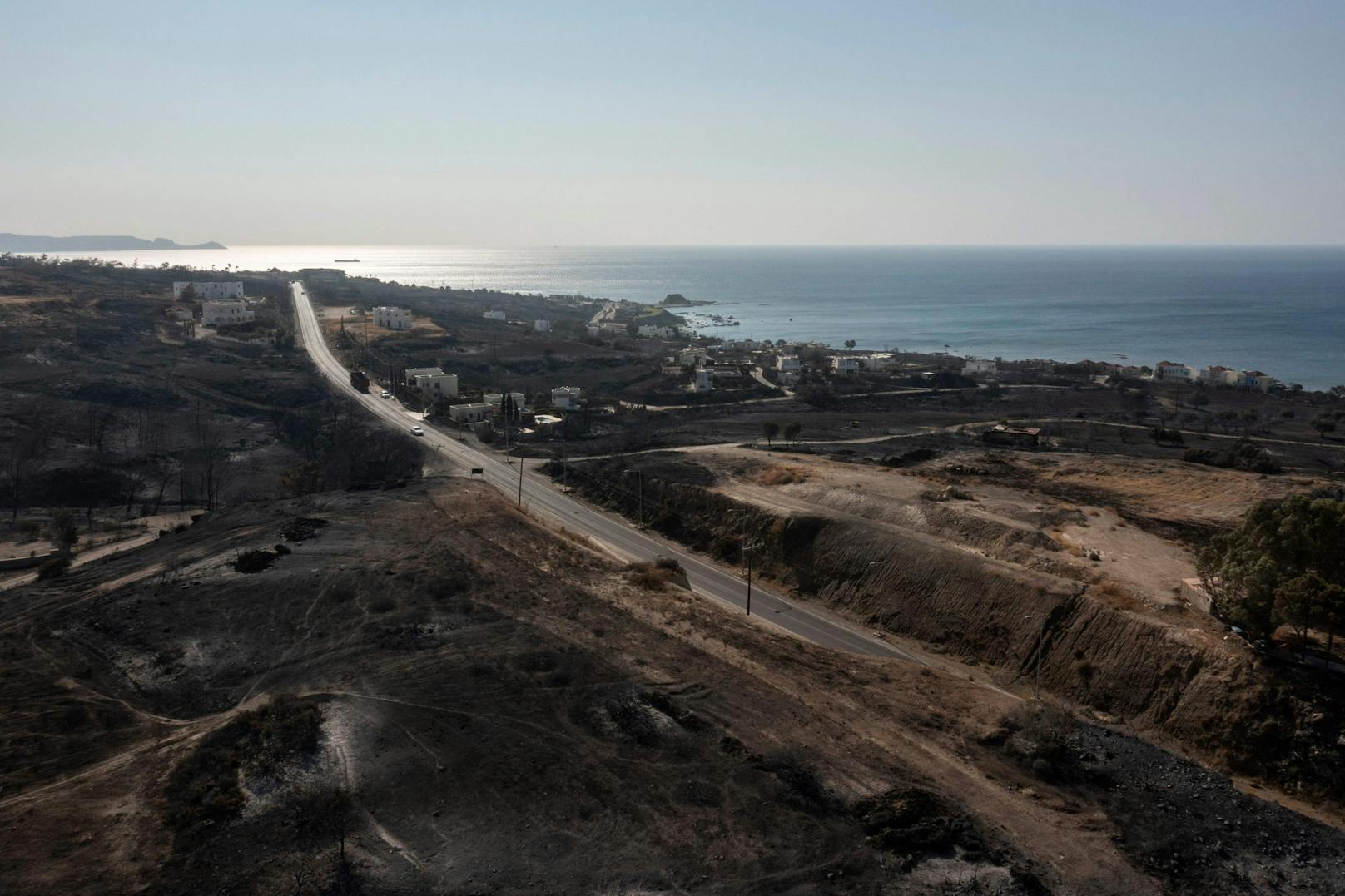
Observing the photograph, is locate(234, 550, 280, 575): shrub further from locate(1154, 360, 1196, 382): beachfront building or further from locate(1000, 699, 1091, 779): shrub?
locate(1154, 360, 1196, 382): beachfront building

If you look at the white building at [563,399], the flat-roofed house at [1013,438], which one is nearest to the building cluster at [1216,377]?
the flat-roofed house at [1013,438]

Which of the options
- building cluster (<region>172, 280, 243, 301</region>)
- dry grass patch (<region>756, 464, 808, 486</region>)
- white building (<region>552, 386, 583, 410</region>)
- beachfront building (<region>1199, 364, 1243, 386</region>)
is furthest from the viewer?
building cluster (<region>172, 280, 243, 301</region>)

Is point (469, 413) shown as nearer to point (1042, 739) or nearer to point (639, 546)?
point (639, 546)

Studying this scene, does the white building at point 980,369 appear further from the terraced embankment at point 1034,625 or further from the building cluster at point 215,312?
the building cluster at point 215,312

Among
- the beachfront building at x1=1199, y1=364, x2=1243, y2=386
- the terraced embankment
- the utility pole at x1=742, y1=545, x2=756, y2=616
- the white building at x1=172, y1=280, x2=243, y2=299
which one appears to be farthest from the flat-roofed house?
the white building at x1=172, y1=280, x2=243, y2=299

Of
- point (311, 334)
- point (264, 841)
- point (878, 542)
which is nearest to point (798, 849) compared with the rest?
point (264, 841)

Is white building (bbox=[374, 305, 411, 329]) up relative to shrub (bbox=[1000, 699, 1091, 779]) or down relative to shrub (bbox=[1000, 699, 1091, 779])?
up
